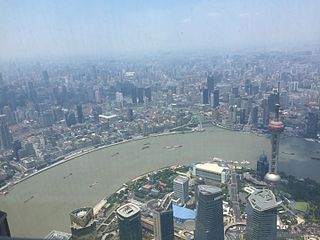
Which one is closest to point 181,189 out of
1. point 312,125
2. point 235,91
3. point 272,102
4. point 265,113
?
point 312,125

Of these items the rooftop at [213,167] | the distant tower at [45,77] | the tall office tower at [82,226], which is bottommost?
the rooftop at [213,167]

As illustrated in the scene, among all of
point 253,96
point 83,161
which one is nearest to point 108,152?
point 83,161

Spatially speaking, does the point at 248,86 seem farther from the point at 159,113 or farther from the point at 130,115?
the point at 130,115

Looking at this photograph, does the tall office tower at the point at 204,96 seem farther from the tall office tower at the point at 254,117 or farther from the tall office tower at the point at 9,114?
the tall office tower at the point at 9,114

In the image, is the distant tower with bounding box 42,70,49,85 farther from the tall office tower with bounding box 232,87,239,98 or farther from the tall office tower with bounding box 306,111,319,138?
the tall office tower with bounding box 306,111,319,138

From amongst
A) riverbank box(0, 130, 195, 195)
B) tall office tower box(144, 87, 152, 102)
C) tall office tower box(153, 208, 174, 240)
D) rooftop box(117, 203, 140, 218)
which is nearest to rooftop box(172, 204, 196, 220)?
tall office tower box(153, 208, 174, 240)

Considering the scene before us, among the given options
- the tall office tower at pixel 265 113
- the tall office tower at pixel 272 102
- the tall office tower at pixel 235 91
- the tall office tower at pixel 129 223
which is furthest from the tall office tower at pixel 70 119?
the tall office tower at pixel 129 223
